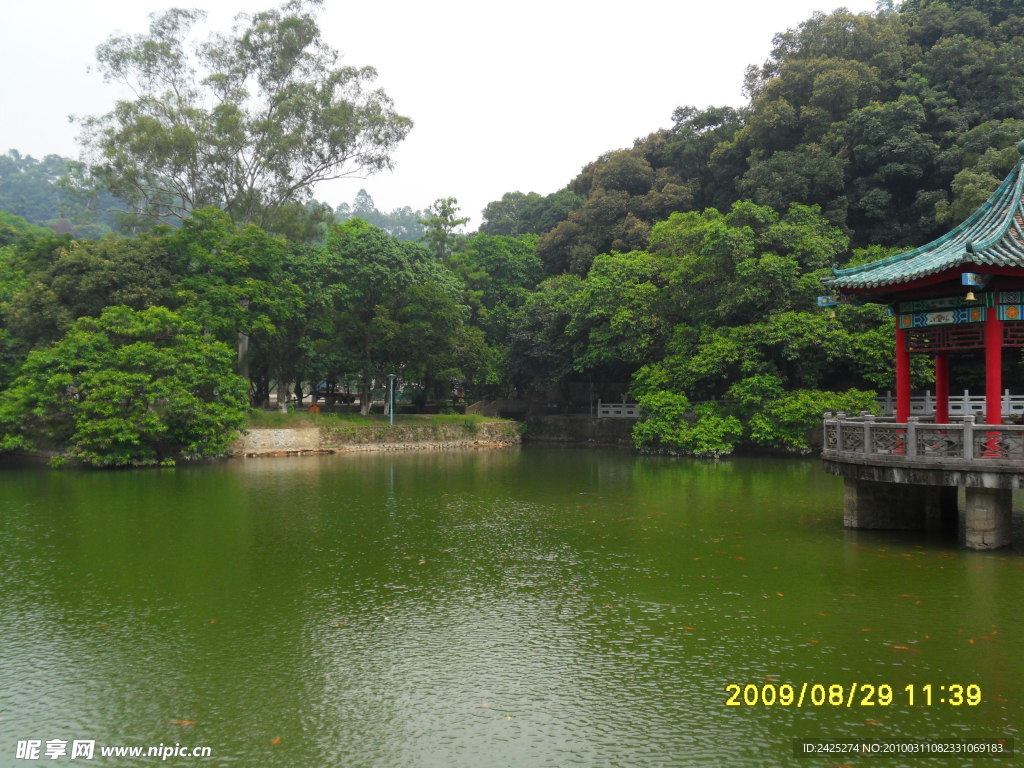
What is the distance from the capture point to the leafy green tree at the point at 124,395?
24172 millimetres

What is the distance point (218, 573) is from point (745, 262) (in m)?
22.1

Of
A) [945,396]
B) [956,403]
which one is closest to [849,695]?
[945,396]

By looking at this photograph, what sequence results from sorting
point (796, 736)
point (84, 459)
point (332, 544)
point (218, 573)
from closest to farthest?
point (796, 736) < point (218, 573) < point (332, 544) < point (84, 459)

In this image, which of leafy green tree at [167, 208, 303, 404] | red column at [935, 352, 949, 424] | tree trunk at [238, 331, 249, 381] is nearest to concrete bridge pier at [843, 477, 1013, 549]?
red column at [935, 352, 949, 424]

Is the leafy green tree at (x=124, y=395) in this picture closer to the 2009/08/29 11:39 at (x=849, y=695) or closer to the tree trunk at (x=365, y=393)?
the tree trunk at (x=365, y=393)

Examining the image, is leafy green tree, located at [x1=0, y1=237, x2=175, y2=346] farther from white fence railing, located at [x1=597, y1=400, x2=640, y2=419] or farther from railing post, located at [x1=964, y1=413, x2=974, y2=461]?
railing post, located at [x1=964, y1=413, x2=974, y2=461]

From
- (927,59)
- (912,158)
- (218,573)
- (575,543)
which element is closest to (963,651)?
(575,543)

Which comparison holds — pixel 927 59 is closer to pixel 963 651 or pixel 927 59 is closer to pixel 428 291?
pixel 428 291

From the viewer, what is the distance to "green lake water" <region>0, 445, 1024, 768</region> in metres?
5.61

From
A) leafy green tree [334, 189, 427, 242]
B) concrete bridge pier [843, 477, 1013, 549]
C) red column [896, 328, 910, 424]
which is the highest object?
leafy green tree [334, 189, 427, 242]

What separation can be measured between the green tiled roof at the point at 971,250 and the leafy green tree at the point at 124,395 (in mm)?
20410

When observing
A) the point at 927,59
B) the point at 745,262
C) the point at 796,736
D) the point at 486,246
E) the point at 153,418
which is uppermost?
Answer: the point at 927,59

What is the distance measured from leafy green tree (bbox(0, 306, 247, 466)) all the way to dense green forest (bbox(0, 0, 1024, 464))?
0.10 metres

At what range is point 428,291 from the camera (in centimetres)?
3475
